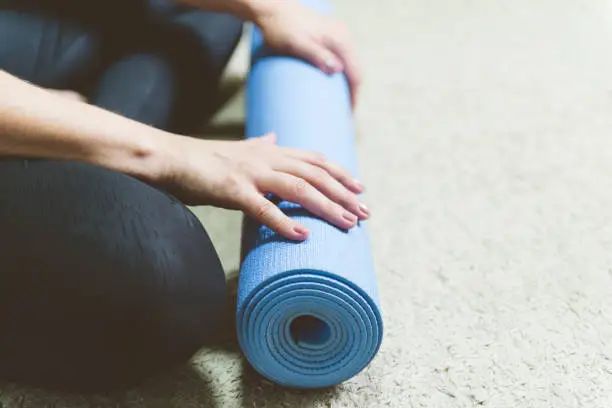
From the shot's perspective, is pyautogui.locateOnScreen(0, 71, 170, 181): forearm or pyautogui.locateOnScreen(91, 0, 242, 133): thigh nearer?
pyautogui.locateOnScreen(0, 71, 170, 181): forearm

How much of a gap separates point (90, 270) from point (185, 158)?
0.60 feet

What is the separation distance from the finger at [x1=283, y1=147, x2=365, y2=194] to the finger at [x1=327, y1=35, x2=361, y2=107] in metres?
0.30

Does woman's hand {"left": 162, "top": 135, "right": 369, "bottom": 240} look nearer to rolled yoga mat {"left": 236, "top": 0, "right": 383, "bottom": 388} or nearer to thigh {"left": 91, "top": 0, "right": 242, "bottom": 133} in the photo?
rolled yoga mat {"left": 236, "top": 0, "right": 383, "bottom": 388}

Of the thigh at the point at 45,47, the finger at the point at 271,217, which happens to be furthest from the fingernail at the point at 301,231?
the thigh at the point at 45,47

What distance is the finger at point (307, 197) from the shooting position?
0.82 m

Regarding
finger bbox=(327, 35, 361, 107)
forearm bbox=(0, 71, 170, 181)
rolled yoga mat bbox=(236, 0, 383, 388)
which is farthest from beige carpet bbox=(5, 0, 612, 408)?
Answer: forearm bbox=(0, 71, 170, 181)

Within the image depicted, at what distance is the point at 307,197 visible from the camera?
2.70 ft

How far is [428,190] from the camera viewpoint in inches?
48.3

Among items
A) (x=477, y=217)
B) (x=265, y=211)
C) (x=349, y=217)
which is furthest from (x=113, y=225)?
(x=477, y=217)

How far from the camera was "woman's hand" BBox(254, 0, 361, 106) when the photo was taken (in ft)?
3.53

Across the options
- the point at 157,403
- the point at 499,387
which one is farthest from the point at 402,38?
the point at 157,403

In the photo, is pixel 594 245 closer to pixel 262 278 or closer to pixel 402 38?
pixel 262 278

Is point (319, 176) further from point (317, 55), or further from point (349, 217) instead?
point (317, 55)

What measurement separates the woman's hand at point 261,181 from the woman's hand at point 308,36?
259mm
